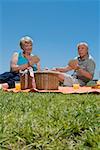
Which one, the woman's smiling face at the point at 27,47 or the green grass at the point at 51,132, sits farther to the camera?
the woman's smiling face at the point at 27,47

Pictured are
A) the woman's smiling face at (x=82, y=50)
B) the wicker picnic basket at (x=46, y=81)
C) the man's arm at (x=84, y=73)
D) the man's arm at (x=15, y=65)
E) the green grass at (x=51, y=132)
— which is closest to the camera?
the green grass at (x=51, y=132)

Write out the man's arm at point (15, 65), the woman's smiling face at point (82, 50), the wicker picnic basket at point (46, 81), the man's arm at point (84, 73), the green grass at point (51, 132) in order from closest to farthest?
1. the green grass at point (51, 132)
2. the wicker picnic basket at point (46, 81)
3. the man's arm at point (15, 65)
4. the man's arm at point (84, 73)
5. the woman's smiling face at point (82, 50)

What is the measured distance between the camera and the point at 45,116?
2479 mm

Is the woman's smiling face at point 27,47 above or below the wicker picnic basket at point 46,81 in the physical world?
above

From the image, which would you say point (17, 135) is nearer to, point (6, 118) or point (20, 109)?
point (6, 118)

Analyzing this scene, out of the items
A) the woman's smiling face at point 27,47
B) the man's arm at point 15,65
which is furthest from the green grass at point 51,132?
the woman's smiling face at point 27,47

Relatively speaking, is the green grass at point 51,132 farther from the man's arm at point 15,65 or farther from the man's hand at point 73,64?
the man's hand at point 73,64

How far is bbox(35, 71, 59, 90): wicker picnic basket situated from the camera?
652cm

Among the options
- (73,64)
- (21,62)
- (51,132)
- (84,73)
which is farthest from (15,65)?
(51,132)

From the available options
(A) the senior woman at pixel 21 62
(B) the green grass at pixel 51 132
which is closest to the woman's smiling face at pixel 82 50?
(A) the senior woman at pixel 21 62

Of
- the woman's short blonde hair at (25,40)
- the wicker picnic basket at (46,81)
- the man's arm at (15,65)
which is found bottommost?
the wicker picnic basket at (46,81)

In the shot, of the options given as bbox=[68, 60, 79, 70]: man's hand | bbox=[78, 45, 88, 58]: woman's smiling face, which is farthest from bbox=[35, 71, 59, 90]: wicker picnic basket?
bbox=[78, 45, 88, 58]: woman's smiling face

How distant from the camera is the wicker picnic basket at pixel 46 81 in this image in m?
6.52

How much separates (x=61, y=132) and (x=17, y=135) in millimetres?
238
